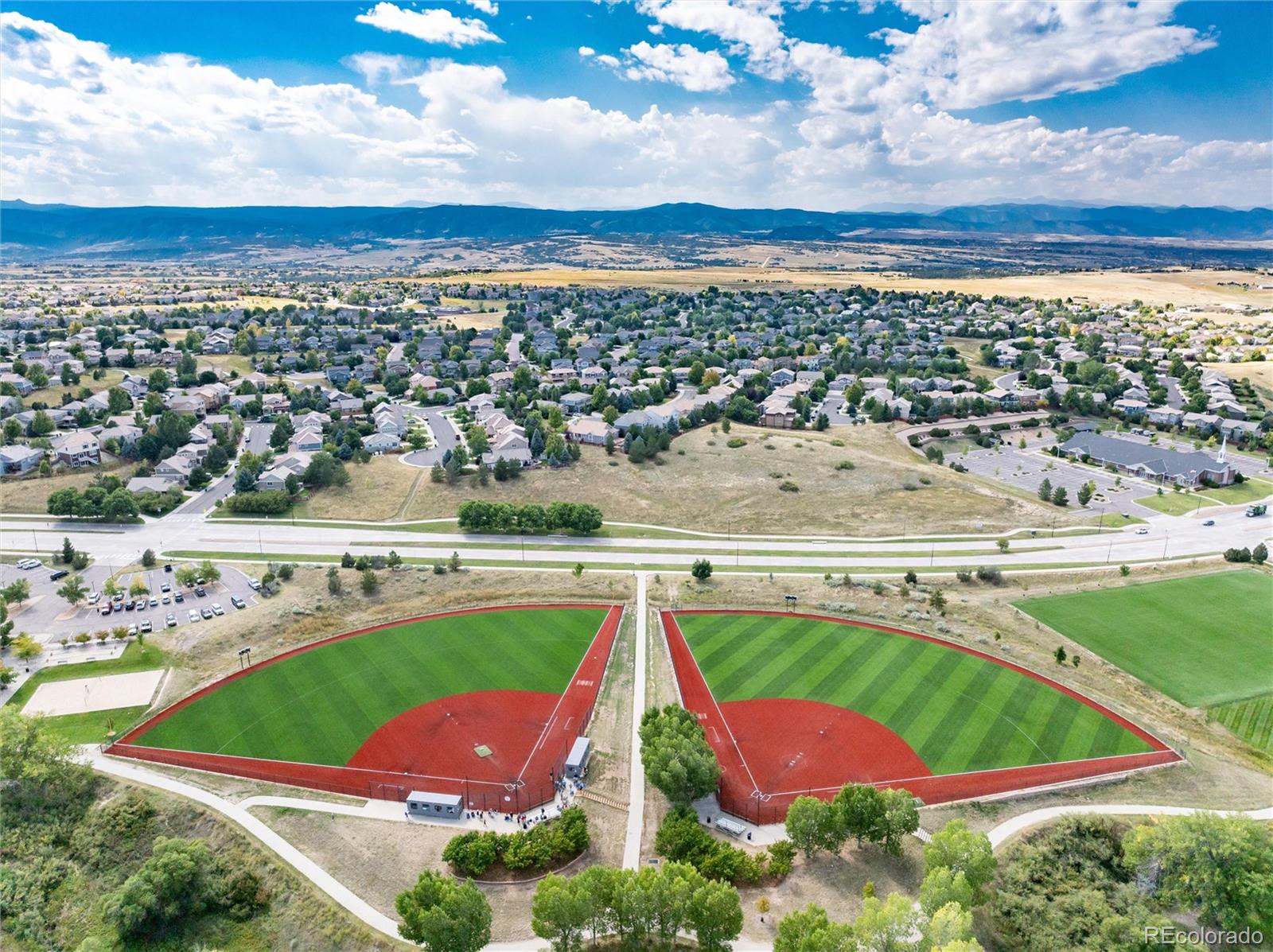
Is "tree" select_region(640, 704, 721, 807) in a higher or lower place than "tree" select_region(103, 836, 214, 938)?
higher

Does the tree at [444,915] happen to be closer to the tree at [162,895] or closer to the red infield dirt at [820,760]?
the tree at [162,895]

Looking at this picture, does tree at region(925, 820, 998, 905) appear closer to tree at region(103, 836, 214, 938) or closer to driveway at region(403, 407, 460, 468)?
tree at region(103, 836, 214, 938)

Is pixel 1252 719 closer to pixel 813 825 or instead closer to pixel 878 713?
pixel 878 713

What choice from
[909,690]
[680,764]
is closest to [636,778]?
[680,764]

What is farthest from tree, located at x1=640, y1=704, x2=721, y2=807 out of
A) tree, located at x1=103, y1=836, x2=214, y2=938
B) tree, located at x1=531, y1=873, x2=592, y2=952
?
tree, located at x1=103, y1=836, x2=214, y2=938

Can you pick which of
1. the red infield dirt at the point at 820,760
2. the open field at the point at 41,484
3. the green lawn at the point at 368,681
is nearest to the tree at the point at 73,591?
the green lawn at the point at 368,681

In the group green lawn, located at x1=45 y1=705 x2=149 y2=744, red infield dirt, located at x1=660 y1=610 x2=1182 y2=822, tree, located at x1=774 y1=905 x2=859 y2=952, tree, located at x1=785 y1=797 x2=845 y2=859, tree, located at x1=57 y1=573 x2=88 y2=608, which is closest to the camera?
tree, located at x1=774 y1=905 x2=859 y2=952
